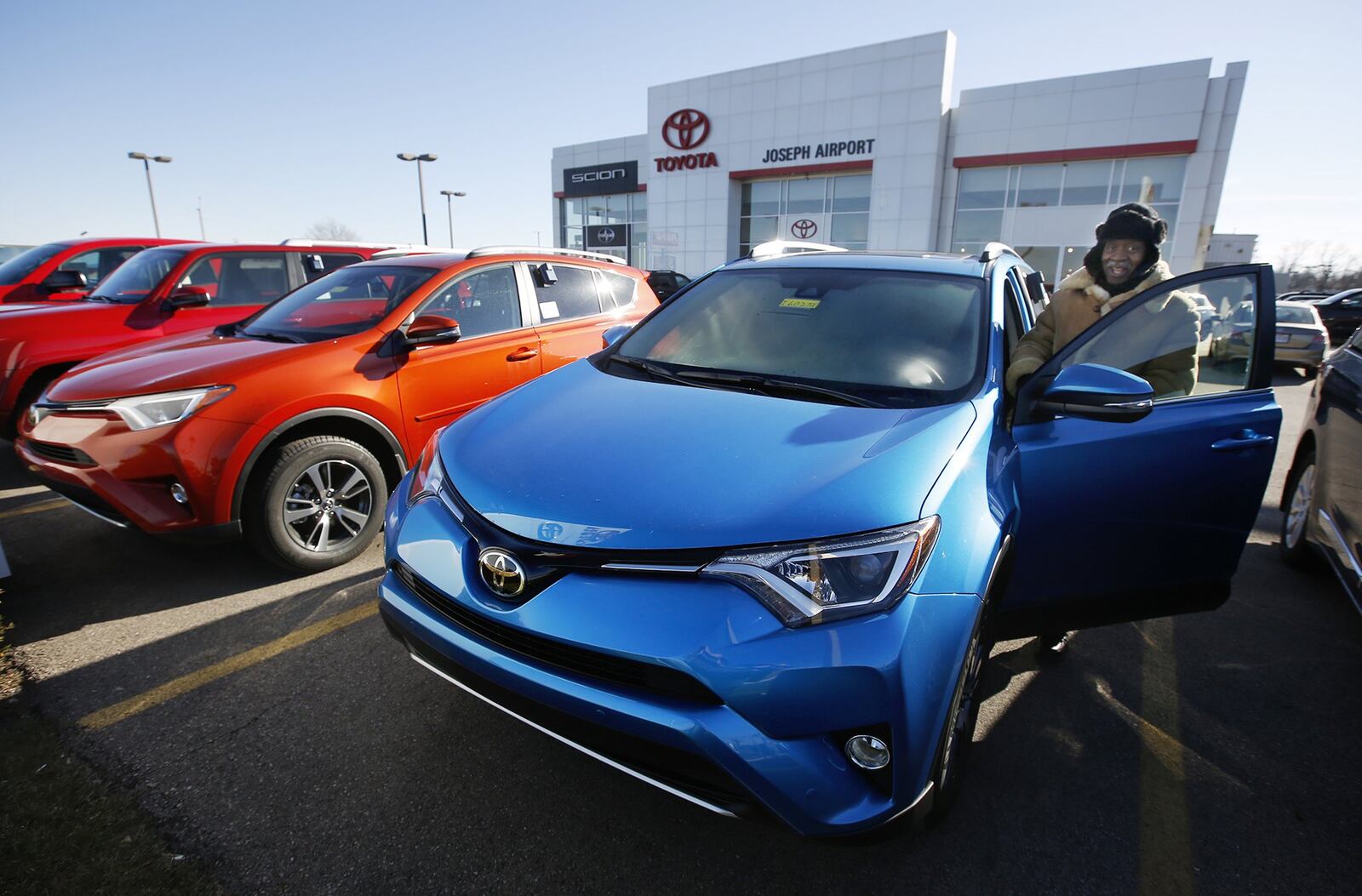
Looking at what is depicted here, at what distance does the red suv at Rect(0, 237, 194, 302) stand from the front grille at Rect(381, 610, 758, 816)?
7.51 metres

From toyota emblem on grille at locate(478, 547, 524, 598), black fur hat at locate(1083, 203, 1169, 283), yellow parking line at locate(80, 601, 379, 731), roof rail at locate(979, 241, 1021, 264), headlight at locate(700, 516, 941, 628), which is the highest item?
black fur hat at locate(1083, 203, 1169, 283)

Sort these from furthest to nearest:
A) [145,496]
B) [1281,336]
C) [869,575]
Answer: [1281,336]
[145,496]
[869,575]

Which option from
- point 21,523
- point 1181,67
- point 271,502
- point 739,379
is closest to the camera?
point 739,379

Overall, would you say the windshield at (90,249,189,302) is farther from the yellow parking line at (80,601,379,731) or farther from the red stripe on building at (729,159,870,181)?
the red stripe on building at (729,159,870,181)

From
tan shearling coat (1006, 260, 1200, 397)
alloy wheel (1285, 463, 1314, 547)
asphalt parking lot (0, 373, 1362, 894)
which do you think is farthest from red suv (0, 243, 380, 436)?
alloy wheel (1285, 463, 1314, 547)

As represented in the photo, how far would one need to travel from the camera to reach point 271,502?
3352 millimetres

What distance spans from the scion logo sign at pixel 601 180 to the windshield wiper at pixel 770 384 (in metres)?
31.9

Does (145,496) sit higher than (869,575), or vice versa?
(869,575)

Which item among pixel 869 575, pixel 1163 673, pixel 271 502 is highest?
pixel 869 575

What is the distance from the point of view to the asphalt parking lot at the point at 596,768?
188 centimetres

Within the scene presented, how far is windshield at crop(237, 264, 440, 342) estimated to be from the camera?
3955mm

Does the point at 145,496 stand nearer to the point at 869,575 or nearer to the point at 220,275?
the point at 869,575

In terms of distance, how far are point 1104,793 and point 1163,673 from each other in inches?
39.7

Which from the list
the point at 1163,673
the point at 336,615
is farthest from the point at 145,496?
the point at 1163,673
